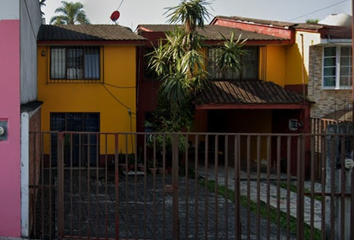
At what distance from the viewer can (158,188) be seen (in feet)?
38.1

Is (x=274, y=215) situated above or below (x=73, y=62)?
below

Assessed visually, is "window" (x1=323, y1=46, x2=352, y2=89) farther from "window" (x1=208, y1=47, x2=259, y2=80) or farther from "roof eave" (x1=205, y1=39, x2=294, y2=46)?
"window" (x1=208, y1=47, x2=259, y2=80)

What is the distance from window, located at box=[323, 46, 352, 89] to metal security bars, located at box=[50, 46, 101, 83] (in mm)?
8607

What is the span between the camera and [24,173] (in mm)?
6266

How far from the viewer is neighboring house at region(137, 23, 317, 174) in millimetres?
14477

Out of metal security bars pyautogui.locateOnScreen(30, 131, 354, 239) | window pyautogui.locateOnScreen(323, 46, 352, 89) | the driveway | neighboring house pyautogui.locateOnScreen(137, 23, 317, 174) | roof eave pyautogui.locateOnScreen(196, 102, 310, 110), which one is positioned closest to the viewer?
metal security bars pyautogui.locateOnScreen(30, 131, 354, 239)

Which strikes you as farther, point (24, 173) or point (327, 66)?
point (327, 66)

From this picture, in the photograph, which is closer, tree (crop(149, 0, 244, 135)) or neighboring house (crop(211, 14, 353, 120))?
tree (crop(149, 0, 244, 135))

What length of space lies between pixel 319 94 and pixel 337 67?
1.15 meters

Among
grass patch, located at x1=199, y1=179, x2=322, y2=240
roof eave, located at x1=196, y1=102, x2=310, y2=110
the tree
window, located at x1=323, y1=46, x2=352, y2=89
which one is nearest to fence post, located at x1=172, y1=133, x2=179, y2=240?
grass patch, located at x1=199, y1=179, x2=322, y2=240

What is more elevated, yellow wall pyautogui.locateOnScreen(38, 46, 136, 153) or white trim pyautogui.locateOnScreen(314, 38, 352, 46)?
white trim pyautogui.locateOnScreen(314, 38, 352, 46)

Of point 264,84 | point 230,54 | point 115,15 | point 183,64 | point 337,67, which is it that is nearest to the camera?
point 183,64

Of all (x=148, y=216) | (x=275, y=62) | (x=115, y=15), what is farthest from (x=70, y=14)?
(x=148, y=216)

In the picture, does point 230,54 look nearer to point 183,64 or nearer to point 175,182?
point 183,64
